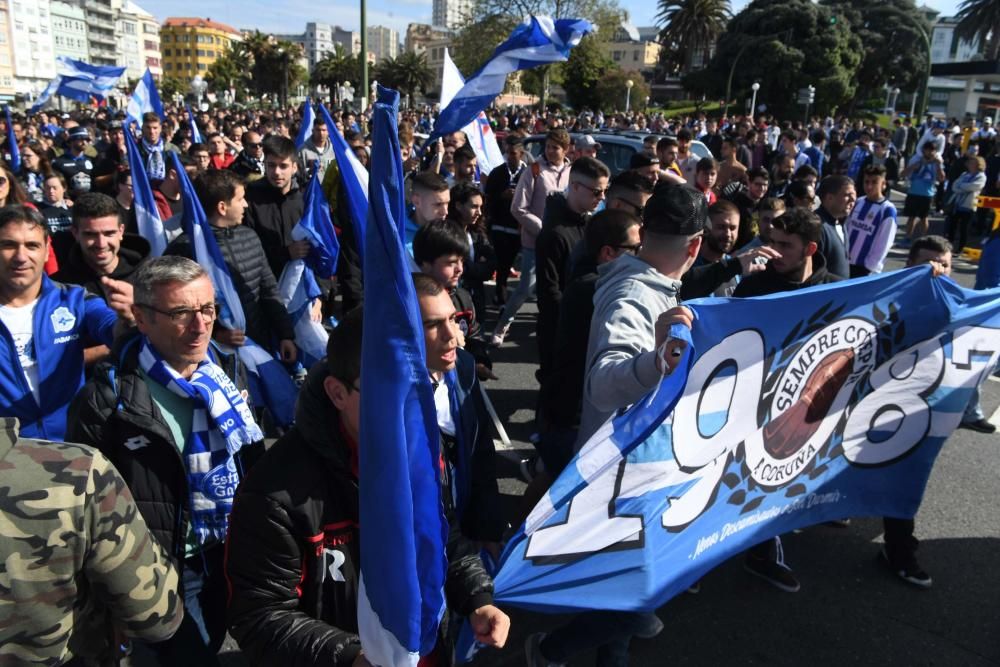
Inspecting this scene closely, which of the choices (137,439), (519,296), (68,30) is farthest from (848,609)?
(68,30)

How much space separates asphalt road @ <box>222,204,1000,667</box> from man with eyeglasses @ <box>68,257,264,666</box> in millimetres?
905

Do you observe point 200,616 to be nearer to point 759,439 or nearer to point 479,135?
point 759,439

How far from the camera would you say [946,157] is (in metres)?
19.3

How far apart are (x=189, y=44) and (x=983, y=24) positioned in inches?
5788

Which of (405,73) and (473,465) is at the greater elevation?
(405,73)

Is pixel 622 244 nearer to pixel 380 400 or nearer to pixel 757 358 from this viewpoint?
pixel 757 358

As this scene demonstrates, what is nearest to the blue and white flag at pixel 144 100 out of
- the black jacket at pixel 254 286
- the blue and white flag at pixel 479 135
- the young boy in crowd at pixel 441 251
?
the blue and white flag at pixel 479 135

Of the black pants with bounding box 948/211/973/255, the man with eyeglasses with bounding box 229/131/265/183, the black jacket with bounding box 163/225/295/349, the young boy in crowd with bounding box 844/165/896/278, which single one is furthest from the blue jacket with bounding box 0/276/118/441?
the black pants with bounding box 948/211/973/255

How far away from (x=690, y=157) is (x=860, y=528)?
23.1 feet

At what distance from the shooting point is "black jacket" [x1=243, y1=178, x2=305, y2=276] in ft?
17.5

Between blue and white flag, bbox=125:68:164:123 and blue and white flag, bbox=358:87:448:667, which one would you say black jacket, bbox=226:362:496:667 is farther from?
blue and white flag, bbox=125:68:164:123

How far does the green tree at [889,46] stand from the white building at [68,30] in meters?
96.7

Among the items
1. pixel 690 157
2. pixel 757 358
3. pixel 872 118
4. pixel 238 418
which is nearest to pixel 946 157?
pixel 690 157

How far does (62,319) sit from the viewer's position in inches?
111
